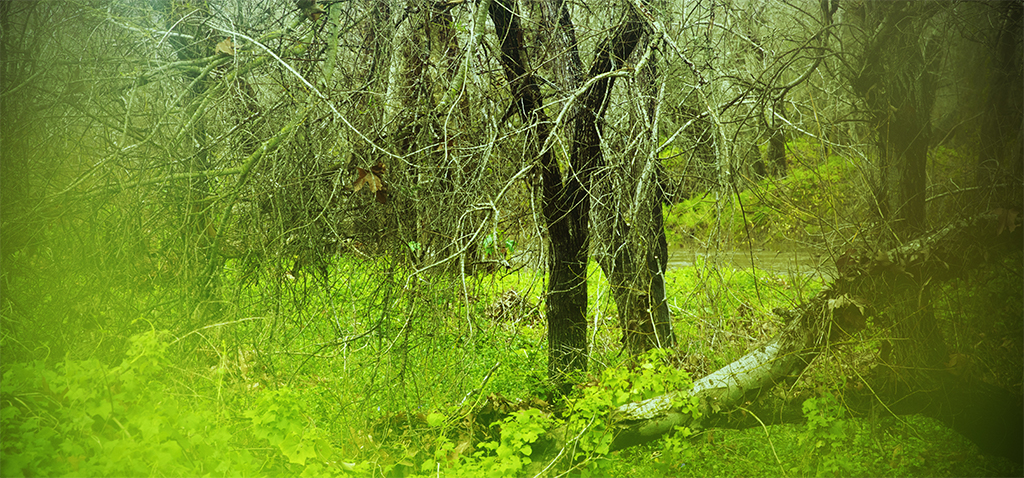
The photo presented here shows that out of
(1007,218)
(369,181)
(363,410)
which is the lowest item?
(363,410)

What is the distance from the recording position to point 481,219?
4.34 metres

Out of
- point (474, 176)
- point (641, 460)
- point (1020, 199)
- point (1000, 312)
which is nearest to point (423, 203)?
point (474, 176)

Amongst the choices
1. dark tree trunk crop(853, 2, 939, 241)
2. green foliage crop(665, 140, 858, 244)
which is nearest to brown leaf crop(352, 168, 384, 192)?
green foliage crop(665, 140, 858, 244)

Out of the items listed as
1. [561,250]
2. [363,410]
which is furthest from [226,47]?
[561,250]

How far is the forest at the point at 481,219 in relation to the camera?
12.1ft

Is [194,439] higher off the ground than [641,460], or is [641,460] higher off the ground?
[194,439]

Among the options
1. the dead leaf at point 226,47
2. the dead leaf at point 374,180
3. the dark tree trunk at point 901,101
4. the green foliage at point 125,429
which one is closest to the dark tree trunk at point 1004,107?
the dark tree trunk at point 901,101

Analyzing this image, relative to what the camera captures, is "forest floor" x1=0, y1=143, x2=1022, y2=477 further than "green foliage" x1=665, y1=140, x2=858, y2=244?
No

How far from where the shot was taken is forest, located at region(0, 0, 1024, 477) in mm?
3684

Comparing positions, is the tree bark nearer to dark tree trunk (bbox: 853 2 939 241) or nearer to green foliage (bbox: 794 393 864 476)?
green foliage (bbox: 794 393 864 476)

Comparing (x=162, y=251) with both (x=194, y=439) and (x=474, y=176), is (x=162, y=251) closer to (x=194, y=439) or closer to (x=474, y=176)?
(x=194, y=439)

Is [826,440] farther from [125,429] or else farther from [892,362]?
[125,429]

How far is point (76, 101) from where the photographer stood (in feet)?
12.0

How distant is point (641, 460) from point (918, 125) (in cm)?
325
